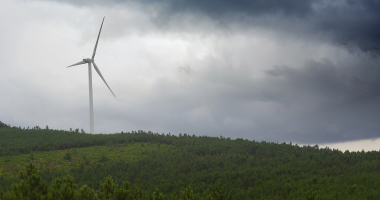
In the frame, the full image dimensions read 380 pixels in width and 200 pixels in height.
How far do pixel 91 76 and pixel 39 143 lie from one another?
62.0 feet

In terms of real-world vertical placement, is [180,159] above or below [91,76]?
below

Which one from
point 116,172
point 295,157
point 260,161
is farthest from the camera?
point 295,157

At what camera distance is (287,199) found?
23641 mm

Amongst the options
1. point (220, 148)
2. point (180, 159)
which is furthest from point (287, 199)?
point (220, 148)

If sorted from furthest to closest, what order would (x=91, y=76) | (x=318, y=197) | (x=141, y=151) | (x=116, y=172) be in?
(x=91, y=76)
(x=141, y=151)
(x=116, y=172)
(x=318, y=197)

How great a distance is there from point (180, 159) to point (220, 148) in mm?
8422

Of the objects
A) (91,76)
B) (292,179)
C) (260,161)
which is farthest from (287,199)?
(91,76)

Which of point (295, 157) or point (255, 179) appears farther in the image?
point (295, 157)

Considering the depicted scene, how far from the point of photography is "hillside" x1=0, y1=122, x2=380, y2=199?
26781mm

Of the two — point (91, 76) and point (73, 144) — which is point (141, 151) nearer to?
point (73, 144)

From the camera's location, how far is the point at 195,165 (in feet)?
119

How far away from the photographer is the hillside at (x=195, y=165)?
2678 cm

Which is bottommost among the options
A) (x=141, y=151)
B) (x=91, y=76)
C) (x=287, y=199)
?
(x=287, y=199)

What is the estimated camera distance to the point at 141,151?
43688 millimetres
